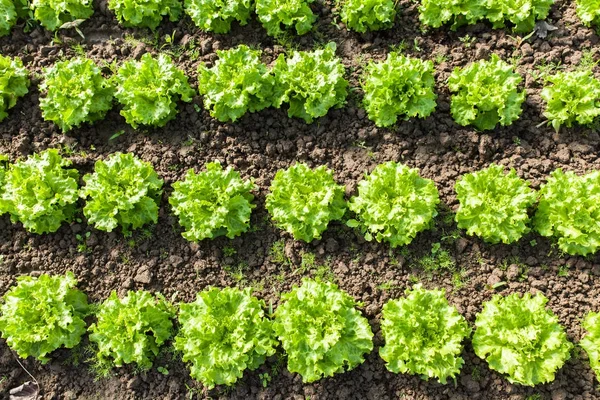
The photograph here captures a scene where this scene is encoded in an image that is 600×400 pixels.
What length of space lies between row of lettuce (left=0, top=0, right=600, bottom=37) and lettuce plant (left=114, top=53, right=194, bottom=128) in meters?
0.87

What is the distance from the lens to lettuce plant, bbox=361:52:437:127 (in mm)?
6781

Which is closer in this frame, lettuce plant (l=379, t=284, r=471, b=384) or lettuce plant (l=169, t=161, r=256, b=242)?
lettuce plant (l=379, t=284, r=471, b=384)

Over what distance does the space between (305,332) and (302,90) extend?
302 centimetres

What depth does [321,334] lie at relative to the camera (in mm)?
5828

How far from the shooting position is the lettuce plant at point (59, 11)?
7.72 metres

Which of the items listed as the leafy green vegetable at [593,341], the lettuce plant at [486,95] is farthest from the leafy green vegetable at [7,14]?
the leafy green vegetable at [593,341]

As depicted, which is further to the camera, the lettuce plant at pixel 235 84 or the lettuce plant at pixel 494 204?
the lettuce plant at pixel 235 84

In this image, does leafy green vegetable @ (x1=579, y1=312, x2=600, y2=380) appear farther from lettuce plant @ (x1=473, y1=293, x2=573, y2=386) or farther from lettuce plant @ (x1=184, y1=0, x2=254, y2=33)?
lettuce plant @ (x1=184, y1=0, x2=254, y2=33)

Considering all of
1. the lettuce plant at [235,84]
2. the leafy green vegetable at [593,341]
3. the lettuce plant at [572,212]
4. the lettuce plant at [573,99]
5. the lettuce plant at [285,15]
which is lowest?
the leafy green vegetable at [593,341]

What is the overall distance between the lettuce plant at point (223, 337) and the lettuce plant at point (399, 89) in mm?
2836

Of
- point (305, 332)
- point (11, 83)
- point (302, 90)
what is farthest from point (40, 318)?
point (302, 90)

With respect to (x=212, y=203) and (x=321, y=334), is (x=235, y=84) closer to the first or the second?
(x=212, y=203)

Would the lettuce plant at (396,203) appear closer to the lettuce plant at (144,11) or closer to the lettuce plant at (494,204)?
→ the lettuce plant at (494,204)

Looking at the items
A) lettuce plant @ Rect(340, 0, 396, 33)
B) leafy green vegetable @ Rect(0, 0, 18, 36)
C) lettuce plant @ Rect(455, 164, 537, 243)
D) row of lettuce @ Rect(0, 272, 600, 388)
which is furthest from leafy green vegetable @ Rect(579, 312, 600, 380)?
leafy green vegetable @ Rect(0, 0, 18, 36)
